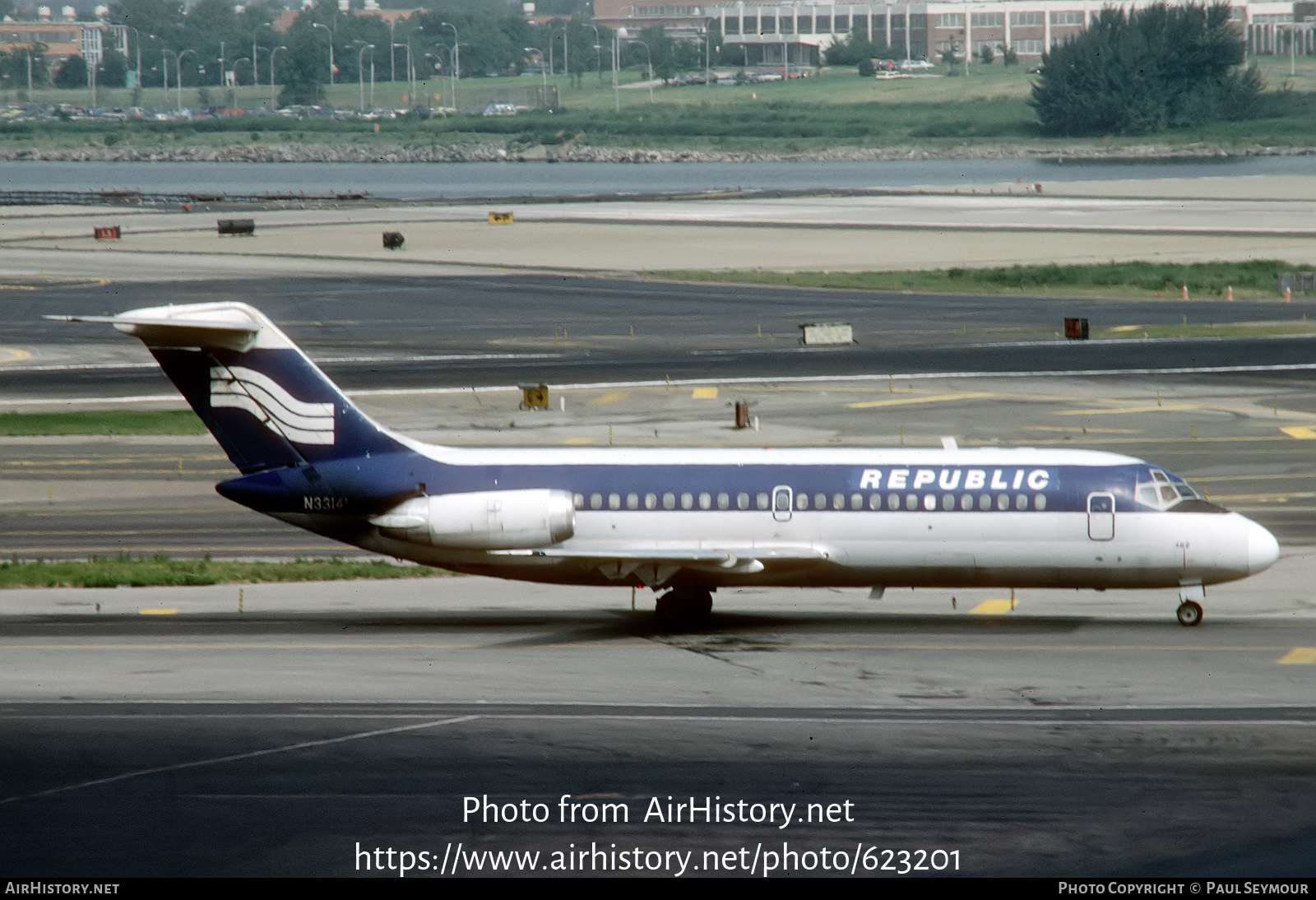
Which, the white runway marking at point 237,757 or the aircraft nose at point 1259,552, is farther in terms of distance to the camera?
the aircraft nose at point 1259,552

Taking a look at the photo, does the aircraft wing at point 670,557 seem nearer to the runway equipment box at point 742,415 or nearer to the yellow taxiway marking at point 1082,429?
the runway equipment box at point 742,415

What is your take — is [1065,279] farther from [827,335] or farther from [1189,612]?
[1189,612]

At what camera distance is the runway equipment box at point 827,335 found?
83.2 metres

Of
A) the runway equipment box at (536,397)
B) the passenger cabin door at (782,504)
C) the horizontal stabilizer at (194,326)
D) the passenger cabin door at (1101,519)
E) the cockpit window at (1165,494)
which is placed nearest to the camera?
the horizontal stabilizer at (194,326)

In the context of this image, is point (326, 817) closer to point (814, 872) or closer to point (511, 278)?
point (814, 872)

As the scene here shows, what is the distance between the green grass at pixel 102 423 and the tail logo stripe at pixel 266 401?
29920 millimetres

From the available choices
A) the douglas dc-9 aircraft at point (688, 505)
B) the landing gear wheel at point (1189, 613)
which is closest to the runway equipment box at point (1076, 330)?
the douglas dc-9 aircraft at point (688, 505)

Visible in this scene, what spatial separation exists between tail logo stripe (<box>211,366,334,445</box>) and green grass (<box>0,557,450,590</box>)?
6.93 meters

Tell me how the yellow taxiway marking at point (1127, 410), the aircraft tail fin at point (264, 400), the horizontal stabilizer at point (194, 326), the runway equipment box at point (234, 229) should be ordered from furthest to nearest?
the runway equipment box at point (234, 229), the yellow taxiway marking at point (1127, 410), the aircraft tail fin at point (264, 400), the horizontal stabilizer at point (194, 326)

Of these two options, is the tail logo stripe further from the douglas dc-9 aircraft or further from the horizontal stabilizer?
the horizontal stabilizer

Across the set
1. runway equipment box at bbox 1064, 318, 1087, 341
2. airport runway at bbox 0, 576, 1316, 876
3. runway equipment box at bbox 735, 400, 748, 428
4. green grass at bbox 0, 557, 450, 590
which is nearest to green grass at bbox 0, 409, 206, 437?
runway equipment box at bbox 735, 400, 748, 428

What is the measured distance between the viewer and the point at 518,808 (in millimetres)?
22047

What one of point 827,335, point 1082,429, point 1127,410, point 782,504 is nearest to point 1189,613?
point 782,504
